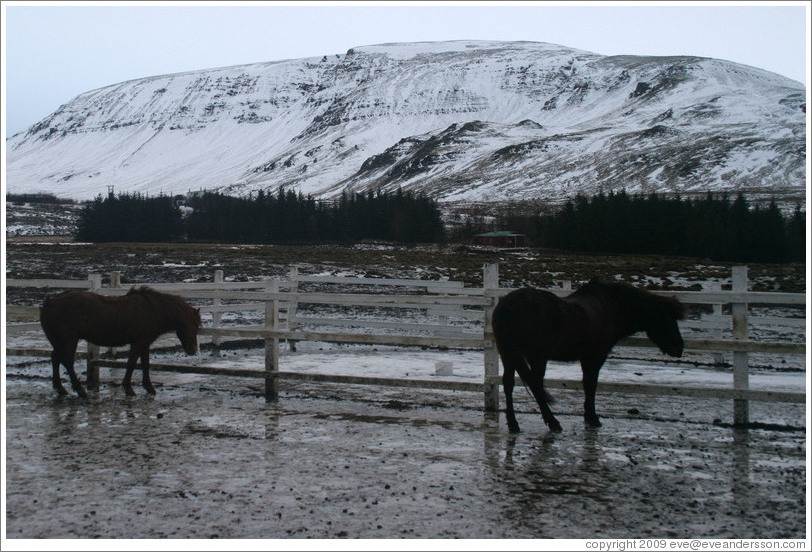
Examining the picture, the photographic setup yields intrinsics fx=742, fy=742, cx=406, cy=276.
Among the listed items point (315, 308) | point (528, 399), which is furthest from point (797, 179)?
point (528, 399)

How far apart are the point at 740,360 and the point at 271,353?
550cm

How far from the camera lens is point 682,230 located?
63.9 metres

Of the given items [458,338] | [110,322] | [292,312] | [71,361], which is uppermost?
[110,322]

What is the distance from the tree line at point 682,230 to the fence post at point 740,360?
54.8m

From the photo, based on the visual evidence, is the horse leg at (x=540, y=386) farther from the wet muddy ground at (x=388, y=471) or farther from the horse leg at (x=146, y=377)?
the horse leg at (x=146, y=377)

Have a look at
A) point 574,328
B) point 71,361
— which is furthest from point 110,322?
point 574,328

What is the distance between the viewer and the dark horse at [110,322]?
30.1 ft

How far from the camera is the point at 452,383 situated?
8.47 metres

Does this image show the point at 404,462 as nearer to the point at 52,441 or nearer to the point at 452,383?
the point at 452,383

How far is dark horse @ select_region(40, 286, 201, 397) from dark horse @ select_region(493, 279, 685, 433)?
4.64m

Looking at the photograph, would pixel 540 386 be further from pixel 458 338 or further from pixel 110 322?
pixel 110 322

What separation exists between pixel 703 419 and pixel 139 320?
6945 mm

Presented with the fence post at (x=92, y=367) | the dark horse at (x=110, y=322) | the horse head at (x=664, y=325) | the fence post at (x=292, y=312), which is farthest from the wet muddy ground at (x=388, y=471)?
the fence post at (x=292, y=312)

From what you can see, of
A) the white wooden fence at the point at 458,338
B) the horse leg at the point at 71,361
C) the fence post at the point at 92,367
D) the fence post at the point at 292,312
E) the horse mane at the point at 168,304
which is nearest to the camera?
the white wooden fence at the point at 458,338
